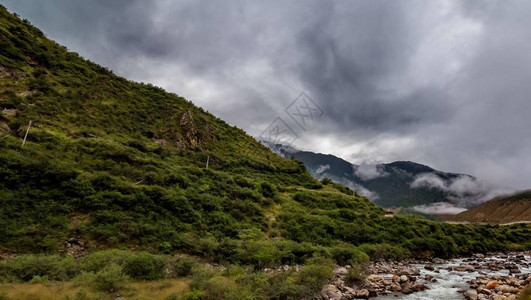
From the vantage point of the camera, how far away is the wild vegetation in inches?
552

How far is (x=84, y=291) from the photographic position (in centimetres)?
993

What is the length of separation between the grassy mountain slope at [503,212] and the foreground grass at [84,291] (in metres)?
169

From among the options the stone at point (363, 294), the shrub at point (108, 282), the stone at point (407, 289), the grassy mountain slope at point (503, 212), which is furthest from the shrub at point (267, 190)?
the grassy mountain slope at point (503, 212)

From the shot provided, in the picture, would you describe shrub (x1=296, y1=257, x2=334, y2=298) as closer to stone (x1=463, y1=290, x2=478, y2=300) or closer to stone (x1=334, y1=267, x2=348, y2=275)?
stone (x1=334, y1=267, x2=348, y2=275)

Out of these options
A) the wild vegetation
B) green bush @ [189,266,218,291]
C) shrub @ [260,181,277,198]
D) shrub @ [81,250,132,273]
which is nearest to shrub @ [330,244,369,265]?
the wild vegetation

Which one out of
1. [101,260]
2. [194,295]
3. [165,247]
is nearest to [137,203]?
[165,247]

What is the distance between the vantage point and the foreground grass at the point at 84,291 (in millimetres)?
9438

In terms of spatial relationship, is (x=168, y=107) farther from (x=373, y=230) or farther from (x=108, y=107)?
(x=373, y=230)

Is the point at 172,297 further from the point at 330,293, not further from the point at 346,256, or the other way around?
the point at 346,256

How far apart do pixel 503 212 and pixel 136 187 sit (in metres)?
195

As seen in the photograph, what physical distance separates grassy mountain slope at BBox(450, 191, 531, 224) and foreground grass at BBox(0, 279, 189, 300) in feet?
554

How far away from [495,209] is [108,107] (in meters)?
209

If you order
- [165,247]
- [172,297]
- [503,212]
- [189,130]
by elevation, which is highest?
[189,130]

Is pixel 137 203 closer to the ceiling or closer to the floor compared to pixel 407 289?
closer to the ceiling
